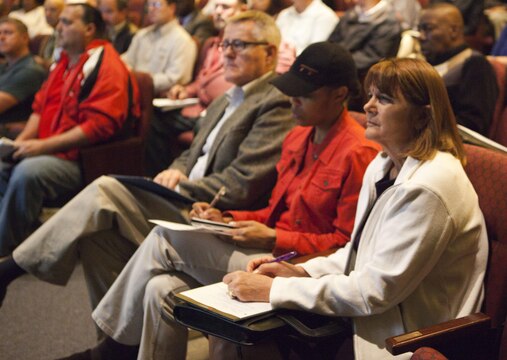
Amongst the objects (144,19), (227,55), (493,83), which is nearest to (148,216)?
(227,55)

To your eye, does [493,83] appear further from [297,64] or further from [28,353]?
[28,353]

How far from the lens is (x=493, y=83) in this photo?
2791 millimetres

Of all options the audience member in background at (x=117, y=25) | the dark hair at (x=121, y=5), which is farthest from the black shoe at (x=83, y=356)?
the dark hair at (x=121, y=5)

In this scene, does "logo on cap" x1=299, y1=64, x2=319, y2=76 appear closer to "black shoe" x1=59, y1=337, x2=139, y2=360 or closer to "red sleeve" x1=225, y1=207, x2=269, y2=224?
"red sleeve" x1=225, y1=207, x2=269, y2=224

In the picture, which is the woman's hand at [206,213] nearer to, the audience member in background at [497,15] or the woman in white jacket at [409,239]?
the woman in white jacket at [409,239]

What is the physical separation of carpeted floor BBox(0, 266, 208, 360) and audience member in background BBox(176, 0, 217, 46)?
2.37 meters

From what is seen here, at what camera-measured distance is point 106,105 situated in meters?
3.17

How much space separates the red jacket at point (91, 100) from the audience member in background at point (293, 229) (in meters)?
1.18

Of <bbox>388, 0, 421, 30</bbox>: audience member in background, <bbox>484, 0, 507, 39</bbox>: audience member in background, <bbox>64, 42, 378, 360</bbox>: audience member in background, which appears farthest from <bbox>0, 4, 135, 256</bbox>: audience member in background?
<bbox>484, 0, 507, 39</bbox>: audience member in background

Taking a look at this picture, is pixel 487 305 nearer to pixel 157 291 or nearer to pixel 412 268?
pixel 412 268

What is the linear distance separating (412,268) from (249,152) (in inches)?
39.3

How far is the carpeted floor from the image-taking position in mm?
2506

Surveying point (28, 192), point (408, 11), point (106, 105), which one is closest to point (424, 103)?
point (106, 105)

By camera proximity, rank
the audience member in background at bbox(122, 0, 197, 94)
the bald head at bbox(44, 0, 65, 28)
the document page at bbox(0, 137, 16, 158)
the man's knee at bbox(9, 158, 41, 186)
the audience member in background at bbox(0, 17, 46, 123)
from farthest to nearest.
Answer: the bald head at bbox(44, 0, 65, 28)
the audience member in background at bbox(122, 0, 197, 94)
the audience member in background at bbox(0, 17, 46, 123)
the document page at bbox(0, 137, 16, 158)
the man's knee at bbox(9, 158, 41, 186)
